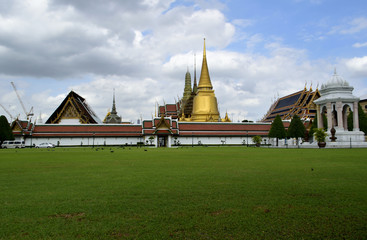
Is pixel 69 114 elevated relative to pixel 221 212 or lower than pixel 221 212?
elevated

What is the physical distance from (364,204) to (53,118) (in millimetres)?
68543

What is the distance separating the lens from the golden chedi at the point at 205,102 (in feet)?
235

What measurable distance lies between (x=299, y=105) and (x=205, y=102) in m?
21.2

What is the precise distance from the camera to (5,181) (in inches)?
378

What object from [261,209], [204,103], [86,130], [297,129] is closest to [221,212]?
[261,209]

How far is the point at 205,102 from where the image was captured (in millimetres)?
72750

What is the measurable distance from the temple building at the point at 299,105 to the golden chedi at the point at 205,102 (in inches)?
622

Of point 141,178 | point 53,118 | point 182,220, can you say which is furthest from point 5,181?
point 53,118

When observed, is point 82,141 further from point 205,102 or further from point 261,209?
point 261,209

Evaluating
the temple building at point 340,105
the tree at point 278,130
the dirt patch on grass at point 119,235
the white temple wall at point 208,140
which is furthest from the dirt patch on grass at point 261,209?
the white temple wall at point 208,140

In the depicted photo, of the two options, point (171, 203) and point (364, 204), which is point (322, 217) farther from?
point (171, 203)

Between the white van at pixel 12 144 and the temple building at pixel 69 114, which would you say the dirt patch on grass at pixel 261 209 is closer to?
the white van at pixel 12 144

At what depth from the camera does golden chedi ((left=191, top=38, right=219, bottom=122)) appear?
71.6m

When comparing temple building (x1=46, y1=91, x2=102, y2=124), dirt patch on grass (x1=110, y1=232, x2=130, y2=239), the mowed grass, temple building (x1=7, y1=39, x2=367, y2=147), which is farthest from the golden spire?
dirt patch on grass (x1=110, y1=232, x2=130, y2=239)
